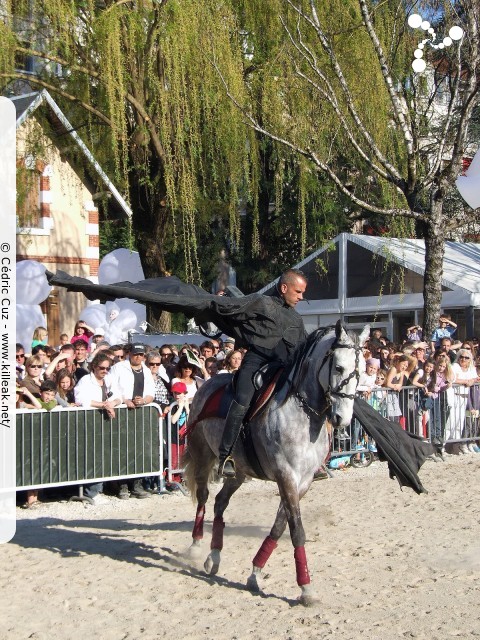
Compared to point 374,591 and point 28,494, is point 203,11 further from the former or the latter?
point 374,591

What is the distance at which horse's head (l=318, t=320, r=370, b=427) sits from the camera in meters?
7.20

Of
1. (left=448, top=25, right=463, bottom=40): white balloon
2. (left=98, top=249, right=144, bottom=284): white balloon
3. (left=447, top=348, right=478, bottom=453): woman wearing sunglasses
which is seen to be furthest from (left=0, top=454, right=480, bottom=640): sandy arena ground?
(left=98, top=249, right=144, bottom=284): white balloon

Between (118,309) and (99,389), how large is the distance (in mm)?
6957

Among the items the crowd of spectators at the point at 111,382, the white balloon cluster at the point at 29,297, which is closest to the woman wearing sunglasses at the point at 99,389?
the crowd of spectators at the point at 111,382

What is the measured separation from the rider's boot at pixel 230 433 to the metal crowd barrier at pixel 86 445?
3.77 metres

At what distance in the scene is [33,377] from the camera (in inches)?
475

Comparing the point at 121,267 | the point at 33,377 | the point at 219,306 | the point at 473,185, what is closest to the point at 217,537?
the point at 219,306

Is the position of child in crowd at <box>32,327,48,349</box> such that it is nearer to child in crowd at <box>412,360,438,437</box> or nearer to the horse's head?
child in crowd at <box>412,360,438,437</box>

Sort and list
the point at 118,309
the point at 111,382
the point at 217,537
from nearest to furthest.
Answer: the point at 217,537
the point at 111,382
the point at 118,309

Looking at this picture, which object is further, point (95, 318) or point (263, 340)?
point (95, 318)

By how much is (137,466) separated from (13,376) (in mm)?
2175

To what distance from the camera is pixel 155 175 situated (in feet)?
60.7

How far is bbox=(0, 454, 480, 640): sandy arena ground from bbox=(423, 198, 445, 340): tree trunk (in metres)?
6.16

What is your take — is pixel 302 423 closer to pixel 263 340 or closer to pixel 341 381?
pixel 341 381
